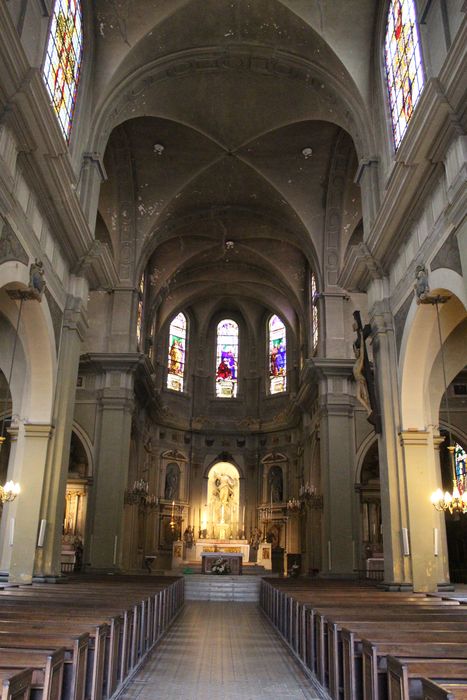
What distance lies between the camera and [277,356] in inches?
1163

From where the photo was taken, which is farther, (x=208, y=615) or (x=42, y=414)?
(x=208, y=615)

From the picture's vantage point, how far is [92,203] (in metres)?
13.5

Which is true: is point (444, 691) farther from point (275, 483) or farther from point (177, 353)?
point (177, 353)

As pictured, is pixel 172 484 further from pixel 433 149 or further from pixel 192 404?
pixel 433 149

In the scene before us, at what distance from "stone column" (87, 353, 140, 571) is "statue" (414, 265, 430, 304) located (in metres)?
11.0

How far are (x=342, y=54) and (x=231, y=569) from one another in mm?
16244

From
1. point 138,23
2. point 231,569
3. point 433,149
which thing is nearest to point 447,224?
point 433,149

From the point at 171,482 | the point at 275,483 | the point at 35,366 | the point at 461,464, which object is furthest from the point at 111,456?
the point at 461,464

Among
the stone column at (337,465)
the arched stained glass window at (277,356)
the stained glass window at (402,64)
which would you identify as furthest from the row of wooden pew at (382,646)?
the arched stained glass window at (277,356)

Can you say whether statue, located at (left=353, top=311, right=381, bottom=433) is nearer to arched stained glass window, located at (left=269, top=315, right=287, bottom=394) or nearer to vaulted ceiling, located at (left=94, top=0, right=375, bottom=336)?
vaulted ceiling, located at (left=94, top=0, right=375, bottom=336)

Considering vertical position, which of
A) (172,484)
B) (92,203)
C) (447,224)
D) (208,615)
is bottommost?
(208,615)

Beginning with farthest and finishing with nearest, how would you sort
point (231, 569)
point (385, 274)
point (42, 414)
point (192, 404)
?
point (192, 404) → point (231, 569) → point (385, 274) → point (42, 414)

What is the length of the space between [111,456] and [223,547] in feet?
29.6

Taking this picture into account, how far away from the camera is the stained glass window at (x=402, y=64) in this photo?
37.0 ft
